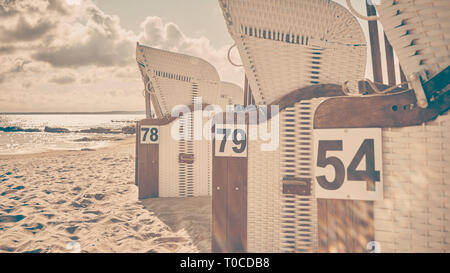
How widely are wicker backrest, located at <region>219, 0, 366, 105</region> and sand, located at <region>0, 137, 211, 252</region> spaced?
6.52 ft

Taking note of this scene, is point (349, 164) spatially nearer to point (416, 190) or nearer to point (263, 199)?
point (416, 190)

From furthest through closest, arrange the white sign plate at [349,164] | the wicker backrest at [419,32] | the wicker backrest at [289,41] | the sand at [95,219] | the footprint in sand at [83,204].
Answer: the footprint in sand at [83,204] < the sand at [95,219] < the wicker backrest at [289,41] < the white sign plate at [349,164] < the wicker backrest at [419,32]

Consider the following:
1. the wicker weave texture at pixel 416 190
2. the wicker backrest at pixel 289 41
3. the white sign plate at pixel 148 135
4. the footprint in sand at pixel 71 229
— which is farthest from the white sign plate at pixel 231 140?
the white sign plate at pixel 148 135

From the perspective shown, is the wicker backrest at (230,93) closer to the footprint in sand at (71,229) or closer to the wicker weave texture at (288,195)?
the footprint in sand at (71,229)

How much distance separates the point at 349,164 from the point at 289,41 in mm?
1136

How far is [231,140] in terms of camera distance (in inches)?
89.1

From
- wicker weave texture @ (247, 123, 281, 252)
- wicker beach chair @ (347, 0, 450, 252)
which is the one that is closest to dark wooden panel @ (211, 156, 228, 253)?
wicker weave texture @ (247, 123, 281, 252)

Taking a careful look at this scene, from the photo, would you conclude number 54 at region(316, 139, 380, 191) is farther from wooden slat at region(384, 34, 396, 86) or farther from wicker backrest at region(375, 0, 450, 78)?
wooden slat at region(384, 34, 396, 86)

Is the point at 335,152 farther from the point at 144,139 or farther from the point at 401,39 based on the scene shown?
the point at 144,139

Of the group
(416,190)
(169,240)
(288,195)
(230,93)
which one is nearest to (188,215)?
(169,240)

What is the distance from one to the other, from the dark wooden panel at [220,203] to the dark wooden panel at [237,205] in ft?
0.14

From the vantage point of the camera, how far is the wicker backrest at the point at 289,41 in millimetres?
1906
